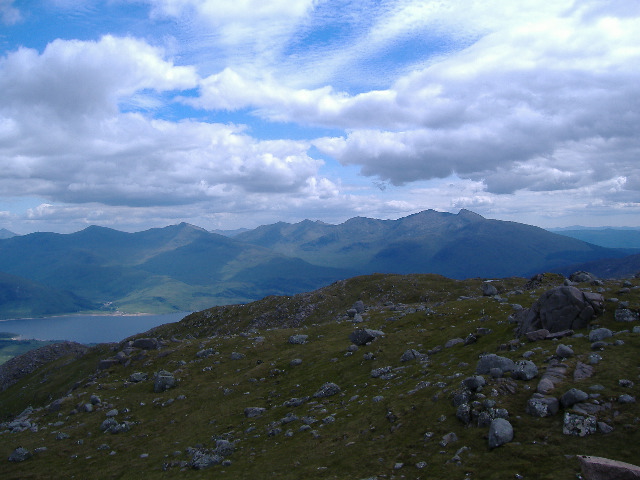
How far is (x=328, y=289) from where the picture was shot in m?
108

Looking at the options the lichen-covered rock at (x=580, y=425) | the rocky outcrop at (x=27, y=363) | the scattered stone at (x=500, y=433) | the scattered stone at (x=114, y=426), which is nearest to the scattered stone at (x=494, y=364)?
the scattered stone at (x=500, y=433)

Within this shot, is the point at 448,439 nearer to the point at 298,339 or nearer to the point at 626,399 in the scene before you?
the point at 626,399

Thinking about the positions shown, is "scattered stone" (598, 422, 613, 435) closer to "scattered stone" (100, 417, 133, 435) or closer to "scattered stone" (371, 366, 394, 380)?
"scattered stone" (371, 366, 394, 380)

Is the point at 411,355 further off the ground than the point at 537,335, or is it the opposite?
the point at 537,335

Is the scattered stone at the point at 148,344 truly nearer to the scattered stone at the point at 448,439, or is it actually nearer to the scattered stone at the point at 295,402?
the scattered stone at the point at 295,402

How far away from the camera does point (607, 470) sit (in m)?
14.5

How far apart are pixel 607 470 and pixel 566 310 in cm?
1724

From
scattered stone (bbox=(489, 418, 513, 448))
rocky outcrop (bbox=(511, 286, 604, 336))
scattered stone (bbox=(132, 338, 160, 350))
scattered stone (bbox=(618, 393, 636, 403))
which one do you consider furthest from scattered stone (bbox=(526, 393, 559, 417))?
scattered stone (bbox=(132, 338, 160, 350))

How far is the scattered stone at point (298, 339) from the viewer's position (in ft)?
178

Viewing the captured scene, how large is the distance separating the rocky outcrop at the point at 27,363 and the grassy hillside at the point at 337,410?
263 ft

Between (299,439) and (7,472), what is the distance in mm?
26376

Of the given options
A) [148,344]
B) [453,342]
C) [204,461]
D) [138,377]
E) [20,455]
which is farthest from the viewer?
[148,344]

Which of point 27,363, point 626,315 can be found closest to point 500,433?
point 626,315

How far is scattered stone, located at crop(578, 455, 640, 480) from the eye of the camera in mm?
14194
